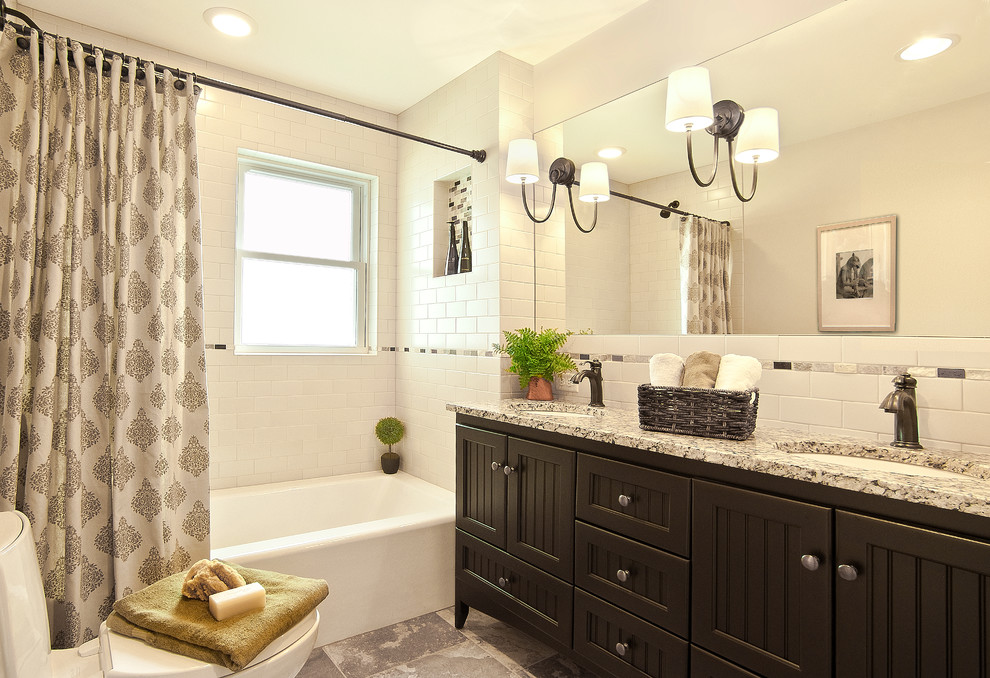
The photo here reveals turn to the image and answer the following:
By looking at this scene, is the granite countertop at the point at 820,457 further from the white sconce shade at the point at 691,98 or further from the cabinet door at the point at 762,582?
the white sconce shade at the point at 691,98

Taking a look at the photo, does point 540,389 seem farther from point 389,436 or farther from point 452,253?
point 389,436

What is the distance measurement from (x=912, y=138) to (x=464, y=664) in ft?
7.60

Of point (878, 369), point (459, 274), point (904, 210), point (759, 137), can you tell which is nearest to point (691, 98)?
point (759, 137)

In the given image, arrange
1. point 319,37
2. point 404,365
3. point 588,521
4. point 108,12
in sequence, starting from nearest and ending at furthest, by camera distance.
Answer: point 588,521 < point 108,12 < point 319,37 < point 404,365

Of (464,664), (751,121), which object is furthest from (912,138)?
(464,664)

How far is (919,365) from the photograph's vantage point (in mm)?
1574

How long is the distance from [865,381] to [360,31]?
2.52 metres

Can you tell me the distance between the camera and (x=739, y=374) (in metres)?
1.68

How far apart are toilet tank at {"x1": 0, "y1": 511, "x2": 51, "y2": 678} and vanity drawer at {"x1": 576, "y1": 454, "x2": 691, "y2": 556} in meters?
1.42

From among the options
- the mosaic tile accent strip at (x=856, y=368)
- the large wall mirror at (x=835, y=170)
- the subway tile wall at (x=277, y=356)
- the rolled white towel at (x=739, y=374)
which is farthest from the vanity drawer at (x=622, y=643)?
the subway tile wall at (x=277, y=356)

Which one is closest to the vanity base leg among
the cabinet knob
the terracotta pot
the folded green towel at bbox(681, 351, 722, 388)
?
the terracotta pot

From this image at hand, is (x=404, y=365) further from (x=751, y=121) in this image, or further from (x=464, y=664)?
(x=751, y=121)

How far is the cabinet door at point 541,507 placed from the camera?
1.85 m

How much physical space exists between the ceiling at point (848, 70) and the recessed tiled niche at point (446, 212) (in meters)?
1.20
